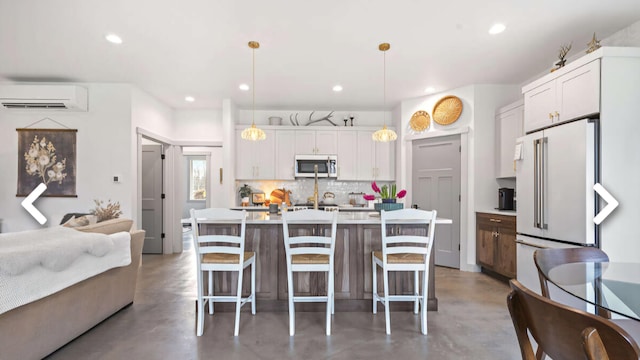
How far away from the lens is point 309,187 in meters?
5.75

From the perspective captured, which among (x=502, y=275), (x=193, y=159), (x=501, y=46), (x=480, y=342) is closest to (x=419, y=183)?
(x=502, y=275)

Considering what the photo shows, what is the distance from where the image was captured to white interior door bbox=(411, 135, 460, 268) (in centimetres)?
455

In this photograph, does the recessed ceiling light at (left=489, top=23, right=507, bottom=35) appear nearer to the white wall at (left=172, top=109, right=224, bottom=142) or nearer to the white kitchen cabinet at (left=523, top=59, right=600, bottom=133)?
the white kitchen cabinet at (left=523, top=59, right=600, bottom=133)

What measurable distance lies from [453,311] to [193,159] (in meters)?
8.15

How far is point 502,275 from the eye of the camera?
3895 millimetres

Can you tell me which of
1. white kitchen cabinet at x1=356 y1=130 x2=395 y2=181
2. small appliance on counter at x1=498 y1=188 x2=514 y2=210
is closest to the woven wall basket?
white kitchen cabinet at x1=356 y1=130 x2=395 y2=181

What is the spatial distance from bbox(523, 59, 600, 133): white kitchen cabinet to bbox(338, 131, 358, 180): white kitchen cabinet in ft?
9.29

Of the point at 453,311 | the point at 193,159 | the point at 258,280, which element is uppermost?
the point at 193,159

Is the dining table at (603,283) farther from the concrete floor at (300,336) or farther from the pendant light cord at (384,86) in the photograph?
the pendant light cord at (384,86)

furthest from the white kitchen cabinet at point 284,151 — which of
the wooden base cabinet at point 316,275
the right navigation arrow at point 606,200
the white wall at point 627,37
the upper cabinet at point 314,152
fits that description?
the white wall at point 627,37

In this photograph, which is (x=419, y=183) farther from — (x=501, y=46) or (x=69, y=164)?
(x=69, y=164)

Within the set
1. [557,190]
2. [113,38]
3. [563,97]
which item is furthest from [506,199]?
[113,38]

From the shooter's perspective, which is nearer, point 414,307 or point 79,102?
point 414,307

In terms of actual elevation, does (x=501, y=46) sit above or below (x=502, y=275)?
above
